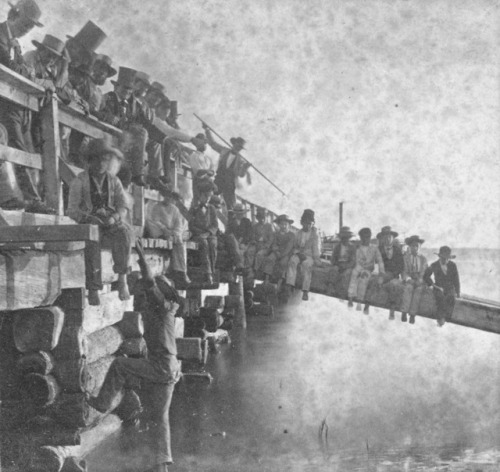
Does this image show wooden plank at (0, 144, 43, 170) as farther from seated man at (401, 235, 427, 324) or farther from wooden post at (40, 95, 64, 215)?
seated man at (401, 235, 427, 324)

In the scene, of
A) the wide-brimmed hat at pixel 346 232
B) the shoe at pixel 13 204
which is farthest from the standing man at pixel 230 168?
the shoe at pixel 13 204

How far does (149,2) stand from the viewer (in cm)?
637

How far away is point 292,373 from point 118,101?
20.5 ft

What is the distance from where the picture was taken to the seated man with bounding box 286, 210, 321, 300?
1007 centimetres

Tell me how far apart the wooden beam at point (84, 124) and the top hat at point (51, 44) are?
93 cm

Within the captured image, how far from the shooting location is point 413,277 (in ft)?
32.7

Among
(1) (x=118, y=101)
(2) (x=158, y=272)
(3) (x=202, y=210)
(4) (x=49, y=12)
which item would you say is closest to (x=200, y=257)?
(3) (x=202, y=210)

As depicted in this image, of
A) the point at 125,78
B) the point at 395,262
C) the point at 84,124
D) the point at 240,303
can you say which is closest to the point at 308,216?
the point at 395,262

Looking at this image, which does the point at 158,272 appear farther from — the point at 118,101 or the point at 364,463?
the point at 364,463

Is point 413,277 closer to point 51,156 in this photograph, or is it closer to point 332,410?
point 332,410

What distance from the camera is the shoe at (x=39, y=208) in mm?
4480

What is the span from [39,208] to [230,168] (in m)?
7.47

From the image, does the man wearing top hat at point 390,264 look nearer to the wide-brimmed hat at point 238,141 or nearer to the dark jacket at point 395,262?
the dark jacket at point 395,262

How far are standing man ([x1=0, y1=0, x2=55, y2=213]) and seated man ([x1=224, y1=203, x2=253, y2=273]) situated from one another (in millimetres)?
5466
